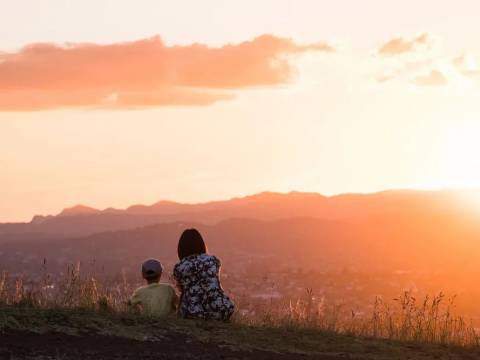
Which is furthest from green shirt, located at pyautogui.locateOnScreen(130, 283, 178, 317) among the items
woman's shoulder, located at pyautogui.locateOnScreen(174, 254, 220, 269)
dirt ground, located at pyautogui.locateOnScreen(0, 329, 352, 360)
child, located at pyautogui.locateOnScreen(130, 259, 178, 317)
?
dirt ground, located at pyautogui.locateOnScreen(0, 329, 352, 360)

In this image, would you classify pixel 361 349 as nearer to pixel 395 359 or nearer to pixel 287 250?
pixel 395 359

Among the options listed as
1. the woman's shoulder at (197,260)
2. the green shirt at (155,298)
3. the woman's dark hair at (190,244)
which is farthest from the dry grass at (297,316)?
the woman's dark hair at (190,244)

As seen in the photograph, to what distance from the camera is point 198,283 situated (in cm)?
1318

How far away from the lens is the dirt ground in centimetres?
958

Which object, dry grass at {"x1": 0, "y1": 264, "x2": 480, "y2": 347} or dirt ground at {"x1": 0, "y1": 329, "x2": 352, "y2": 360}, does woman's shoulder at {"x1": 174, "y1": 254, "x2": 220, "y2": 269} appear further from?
dirt ground at {"x1": 0, "y1": 329, "x2": 352, "y2": 360}

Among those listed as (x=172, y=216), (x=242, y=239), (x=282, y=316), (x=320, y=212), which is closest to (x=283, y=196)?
(x=320, y=212)

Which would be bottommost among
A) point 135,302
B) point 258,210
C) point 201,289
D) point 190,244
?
point 135,302

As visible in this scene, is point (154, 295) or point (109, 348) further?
point (154, 295)

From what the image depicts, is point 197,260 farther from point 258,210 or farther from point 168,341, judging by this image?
point 258,210

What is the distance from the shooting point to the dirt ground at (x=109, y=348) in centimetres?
958

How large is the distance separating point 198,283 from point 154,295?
614 mm

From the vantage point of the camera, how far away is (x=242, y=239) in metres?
100

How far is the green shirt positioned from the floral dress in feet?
0.64

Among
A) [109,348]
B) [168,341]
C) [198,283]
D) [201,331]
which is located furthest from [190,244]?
[109,348]
